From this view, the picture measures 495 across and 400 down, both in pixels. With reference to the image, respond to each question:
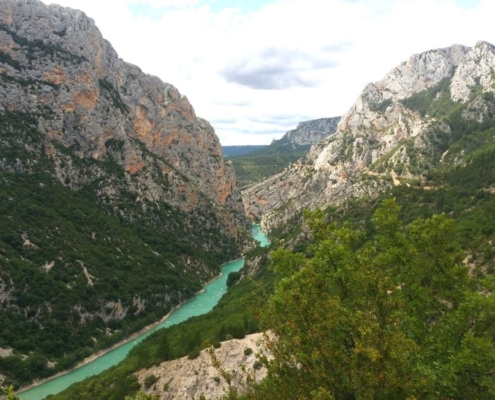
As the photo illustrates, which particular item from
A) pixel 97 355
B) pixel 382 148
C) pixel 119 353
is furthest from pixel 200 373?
pixel 382 148

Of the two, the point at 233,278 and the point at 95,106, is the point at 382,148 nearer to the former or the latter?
the point at 233,278

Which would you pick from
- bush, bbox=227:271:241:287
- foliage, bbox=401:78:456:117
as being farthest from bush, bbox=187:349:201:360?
Result: foliage, bbox=401:78:456:117

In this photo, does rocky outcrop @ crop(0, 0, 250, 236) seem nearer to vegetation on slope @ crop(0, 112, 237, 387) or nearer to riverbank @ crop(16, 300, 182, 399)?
vegetation on slope @ crop(0, 112, 237, 387)

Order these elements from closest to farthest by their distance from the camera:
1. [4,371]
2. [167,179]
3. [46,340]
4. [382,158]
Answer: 1. [4,371]
2. [46,340]
3. [167,179]
4. [382,158]

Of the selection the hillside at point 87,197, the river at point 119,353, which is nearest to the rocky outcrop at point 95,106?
the hillside at point 87,197

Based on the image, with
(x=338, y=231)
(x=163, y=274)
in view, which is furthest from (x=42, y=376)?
(x=338, y=231)

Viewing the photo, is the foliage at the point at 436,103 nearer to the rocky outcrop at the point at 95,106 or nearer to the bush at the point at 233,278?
the rocky outcrop at the point at 95,106

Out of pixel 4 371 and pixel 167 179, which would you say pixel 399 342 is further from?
pixel 167 179

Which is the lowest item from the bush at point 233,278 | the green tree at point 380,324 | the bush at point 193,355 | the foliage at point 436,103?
the bush at point 233,278
